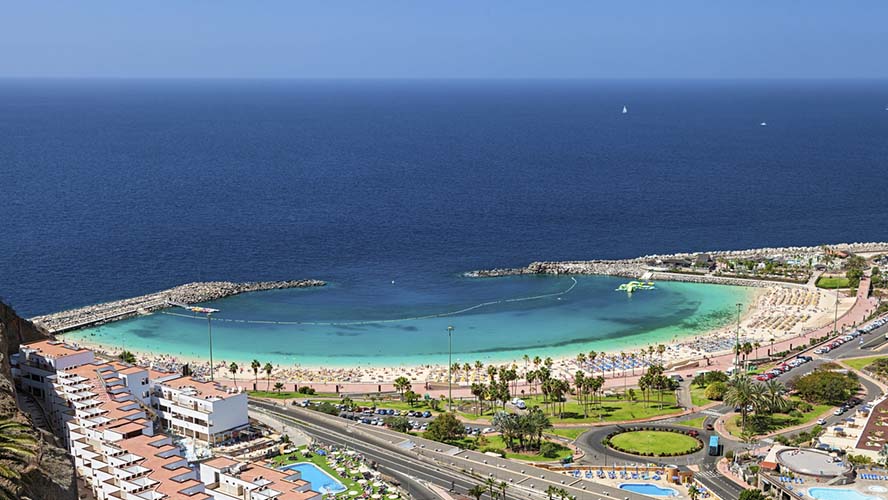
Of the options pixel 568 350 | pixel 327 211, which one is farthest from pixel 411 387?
pixel 327 211

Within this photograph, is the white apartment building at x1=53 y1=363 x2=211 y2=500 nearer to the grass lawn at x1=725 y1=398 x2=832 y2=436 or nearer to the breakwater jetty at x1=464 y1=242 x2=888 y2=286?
the grass lawn at x1=725 y1=398 x2=832 y2=436

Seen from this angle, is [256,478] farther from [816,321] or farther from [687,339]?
[816,321]

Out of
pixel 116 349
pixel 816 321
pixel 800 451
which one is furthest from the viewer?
pixel 816 321

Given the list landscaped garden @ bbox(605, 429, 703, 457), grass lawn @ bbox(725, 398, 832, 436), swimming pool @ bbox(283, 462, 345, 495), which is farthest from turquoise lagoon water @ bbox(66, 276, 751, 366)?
swimming pool @ bbox(283, 462, 345, 495)

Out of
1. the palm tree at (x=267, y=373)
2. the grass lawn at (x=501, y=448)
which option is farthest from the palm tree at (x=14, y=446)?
the palm tree at (x=267, y=373)

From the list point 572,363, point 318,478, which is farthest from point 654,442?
point 318,478

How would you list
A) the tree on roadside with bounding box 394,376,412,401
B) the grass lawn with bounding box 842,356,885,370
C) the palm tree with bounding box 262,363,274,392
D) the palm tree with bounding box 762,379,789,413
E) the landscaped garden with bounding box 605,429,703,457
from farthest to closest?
the grass lawn with bounding box 842,356,885,370
the palm tree with bounding box 262,363,274,392
the tree on roadside with bounding box 394,376,412,401
the palm tree with bounding box 762,379,789,413
the landscaped garden with bounding box 605,429,703,457

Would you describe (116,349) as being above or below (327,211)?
below
